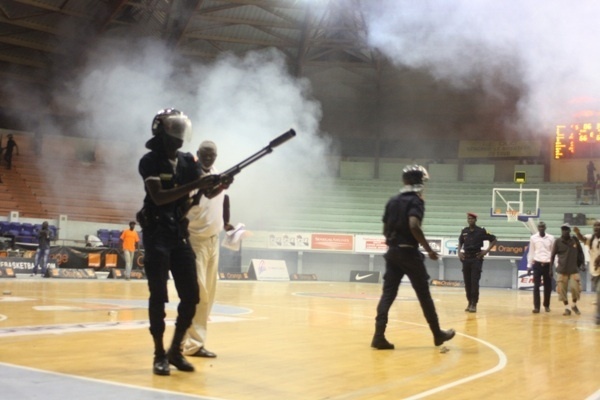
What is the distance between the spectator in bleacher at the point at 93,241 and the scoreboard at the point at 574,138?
1876cm

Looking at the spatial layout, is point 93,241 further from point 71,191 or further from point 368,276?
point 368,276

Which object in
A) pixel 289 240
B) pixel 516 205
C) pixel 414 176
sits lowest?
pixel 289 240

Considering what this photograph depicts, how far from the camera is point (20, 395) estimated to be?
→ 14.3ft

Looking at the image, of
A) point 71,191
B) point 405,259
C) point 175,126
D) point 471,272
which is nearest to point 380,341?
point 405,259

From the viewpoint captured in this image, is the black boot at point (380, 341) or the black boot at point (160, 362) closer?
the black boot at point (160, 362)

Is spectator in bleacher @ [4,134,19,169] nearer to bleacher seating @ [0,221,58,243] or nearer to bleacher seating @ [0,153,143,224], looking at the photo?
bleacher seating @ [0,153,143,224]

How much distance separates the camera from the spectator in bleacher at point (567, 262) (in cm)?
1459

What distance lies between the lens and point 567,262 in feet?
48.3

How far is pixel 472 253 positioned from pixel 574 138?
716 inches

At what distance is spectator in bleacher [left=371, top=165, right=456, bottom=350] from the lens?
25.1 ft

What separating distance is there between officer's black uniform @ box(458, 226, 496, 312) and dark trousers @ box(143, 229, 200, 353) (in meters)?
9.69

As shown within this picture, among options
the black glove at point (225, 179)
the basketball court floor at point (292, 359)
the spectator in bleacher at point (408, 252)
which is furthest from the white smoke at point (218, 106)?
the black glove at point (225, 179)

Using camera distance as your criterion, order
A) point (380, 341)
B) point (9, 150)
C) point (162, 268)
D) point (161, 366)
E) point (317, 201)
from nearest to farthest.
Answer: point (161, 366), point (162, 268), point (380, 341), point (9, 150), point (317, 201)

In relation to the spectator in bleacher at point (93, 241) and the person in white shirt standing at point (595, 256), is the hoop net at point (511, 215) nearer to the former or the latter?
the spectator in bleacher at point (93, 241)
